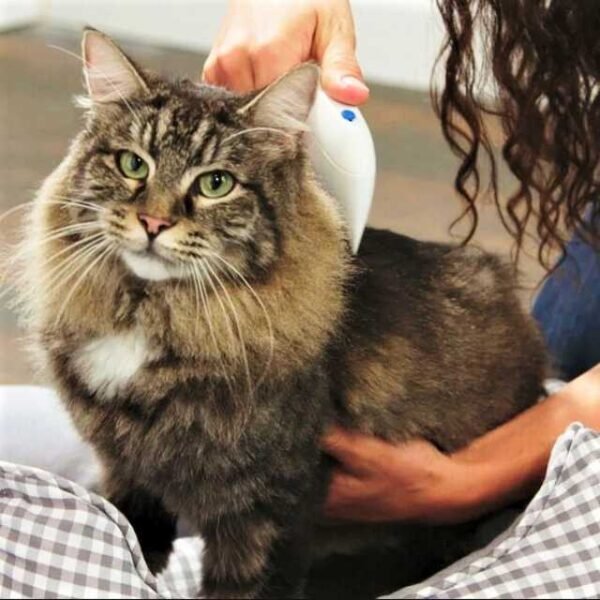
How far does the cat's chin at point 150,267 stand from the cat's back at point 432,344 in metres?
0.19

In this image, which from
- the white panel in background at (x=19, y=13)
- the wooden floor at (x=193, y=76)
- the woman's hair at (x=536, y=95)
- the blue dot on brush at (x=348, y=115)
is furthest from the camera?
the white panel in background at (x=19, y=13)

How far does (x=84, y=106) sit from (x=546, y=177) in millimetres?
612

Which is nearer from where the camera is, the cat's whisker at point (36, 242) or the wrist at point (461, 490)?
the cat's whisker at point (36, 242)

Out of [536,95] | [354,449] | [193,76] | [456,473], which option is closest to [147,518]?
[354,449]

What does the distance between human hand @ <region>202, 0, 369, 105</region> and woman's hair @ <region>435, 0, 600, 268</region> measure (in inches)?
6.8

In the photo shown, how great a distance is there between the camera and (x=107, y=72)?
33.0 inches

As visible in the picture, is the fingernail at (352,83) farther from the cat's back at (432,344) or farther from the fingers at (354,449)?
the fingers at (354,449)

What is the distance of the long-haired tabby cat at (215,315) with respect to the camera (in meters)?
0.81

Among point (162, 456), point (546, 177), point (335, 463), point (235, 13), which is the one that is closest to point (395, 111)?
point (546, 177)

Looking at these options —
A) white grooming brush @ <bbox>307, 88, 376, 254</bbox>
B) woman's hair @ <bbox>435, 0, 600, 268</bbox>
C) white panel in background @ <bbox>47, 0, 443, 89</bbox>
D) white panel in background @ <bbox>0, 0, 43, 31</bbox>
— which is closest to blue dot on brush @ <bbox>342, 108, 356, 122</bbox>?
white grooming brush @ <bbox>307, 88, 376, 254</bbox>

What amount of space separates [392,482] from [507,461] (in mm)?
131

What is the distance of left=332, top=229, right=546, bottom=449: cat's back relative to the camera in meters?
0.95

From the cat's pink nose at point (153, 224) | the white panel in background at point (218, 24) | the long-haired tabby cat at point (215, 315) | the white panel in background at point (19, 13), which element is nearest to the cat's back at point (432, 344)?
the long-haired tabby cat at point (215, 315)

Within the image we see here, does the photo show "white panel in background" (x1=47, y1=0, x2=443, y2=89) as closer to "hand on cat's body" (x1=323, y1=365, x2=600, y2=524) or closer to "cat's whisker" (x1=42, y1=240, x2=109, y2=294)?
"hand on cat's body" (x1=323, y1=365, x2=600, y2=524)
